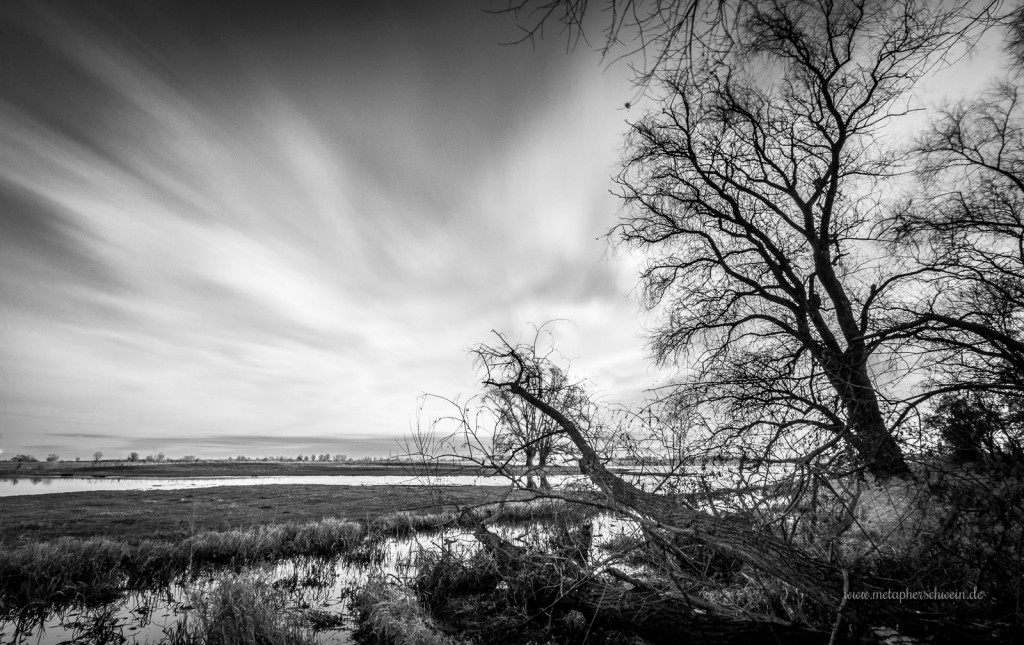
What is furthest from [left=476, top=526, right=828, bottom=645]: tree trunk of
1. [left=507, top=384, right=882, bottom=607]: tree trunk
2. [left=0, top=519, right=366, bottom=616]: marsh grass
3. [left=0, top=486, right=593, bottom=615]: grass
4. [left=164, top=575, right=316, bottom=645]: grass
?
[left=0, top=519, right=366, bottom=616]: marsh grass

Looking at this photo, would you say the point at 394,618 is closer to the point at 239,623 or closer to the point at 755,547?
the point at 239,623

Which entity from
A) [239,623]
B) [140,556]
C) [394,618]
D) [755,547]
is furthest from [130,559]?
[755,547]

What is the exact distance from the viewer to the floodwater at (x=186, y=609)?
553 centimetres

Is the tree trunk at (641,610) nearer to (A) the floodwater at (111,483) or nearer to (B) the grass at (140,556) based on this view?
(B) the grass at (140,556)

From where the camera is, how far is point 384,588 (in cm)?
676

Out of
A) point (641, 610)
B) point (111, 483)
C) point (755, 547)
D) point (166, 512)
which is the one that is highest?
point (755, 547)

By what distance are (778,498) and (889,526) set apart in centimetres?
233

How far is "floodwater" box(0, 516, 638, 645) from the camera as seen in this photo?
5.53m

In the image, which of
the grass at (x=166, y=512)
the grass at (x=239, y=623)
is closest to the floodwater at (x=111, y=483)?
the grass at (x=166, y=512)

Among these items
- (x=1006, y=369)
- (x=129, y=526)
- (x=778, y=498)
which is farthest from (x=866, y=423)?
(x=129, y=526)

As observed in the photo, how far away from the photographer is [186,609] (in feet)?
21.6

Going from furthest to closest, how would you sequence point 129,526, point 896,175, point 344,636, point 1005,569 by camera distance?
1. point 129,526
2. point 896,175
3. point 344,636
4. point 1005,569

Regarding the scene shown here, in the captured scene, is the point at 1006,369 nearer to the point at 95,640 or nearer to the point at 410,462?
the point at 410,462

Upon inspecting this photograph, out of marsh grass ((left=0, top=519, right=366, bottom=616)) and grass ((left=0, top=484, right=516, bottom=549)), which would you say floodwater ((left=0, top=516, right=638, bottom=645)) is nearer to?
marsh grass ((left=0, top=519, right=366, bottom=616))
